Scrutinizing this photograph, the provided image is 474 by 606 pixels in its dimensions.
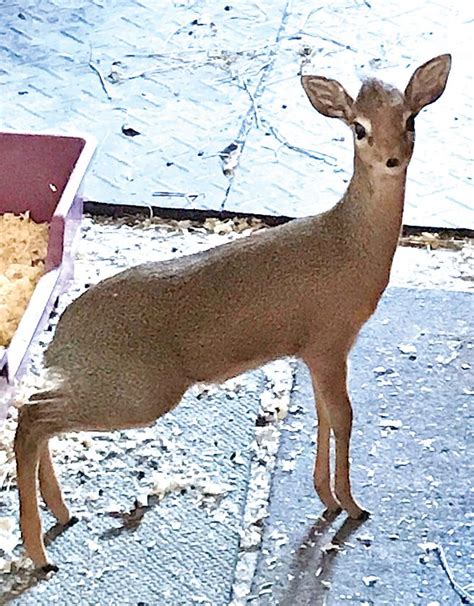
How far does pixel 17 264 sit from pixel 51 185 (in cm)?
19

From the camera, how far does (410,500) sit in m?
1.72

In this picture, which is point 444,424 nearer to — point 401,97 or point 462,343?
point 462,343

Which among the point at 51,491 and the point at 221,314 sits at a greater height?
the point at 221,314

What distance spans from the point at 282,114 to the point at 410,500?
3.97ft

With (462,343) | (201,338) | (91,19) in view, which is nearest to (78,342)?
(201,338)

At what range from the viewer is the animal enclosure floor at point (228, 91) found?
2449 millimetres

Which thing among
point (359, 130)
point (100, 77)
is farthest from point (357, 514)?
point (100, 77)

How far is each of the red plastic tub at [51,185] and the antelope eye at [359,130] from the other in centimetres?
70

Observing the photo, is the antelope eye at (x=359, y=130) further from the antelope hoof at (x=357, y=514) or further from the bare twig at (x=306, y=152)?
the bare twig at (x=306, y=152)

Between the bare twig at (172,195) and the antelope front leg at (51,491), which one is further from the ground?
the bare twig at (172,195)

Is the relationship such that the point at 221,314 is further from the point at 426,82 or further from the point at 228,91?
the point at 228,91

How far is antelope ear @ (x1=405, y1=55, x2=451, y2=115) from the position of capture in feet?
4.70

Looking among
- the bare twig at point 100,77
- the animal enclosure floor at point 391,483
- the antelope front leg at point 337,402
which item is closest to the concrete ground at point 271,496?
the animal enclosure floor at point 391,483

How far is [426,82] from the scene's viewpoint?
1438mm
